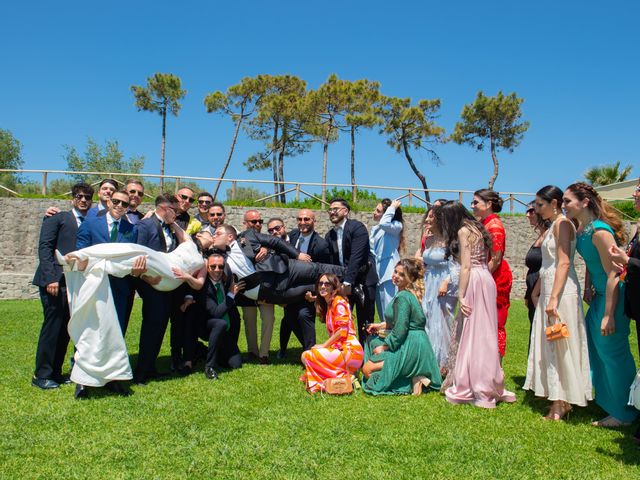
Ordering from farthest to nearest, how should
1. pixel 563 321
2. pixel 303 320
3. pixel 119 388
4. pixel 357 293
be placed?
pixel 357 293, pixel 303 320, pixel 119 388, pixel 563 321

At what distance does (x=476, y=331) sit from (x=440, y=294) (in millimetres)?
930

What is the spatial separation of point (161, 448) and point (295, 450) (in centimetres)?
96

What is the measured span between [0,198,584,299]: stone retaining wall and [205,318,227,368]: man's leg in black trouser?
11.2m

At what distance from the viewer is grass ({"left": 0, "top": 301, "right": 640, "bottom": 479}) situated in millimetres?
3568

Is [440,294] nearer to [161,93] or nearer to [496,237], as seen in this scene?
[496,237]

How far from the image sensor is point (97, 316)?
5.16 meters

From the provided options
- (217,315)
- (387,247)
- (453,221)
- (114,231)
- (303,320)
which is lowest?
(303,320)

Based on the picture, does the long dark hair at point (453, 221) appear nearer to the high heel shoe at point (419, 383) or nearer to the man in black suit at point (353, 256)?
the high heel shoe at point (419, 383)

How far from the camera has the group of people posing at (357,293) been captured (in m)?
4.72

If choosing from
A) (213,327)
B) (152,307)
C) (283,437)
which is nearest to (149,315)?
(152,307)

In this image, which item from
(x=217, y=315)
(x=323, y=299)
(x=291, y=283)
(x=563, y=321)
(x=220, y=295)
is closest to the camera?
(x=563, y=321)

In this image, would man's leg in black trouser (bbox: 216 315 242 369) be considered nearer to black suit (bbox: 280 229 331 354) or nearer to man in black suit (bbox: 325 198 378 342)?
black suit (bbox: 280 229 331 354)

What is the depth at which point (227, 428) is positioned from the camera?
14.2 feet

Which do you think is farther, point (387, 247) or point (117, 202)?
point (387, 247)
